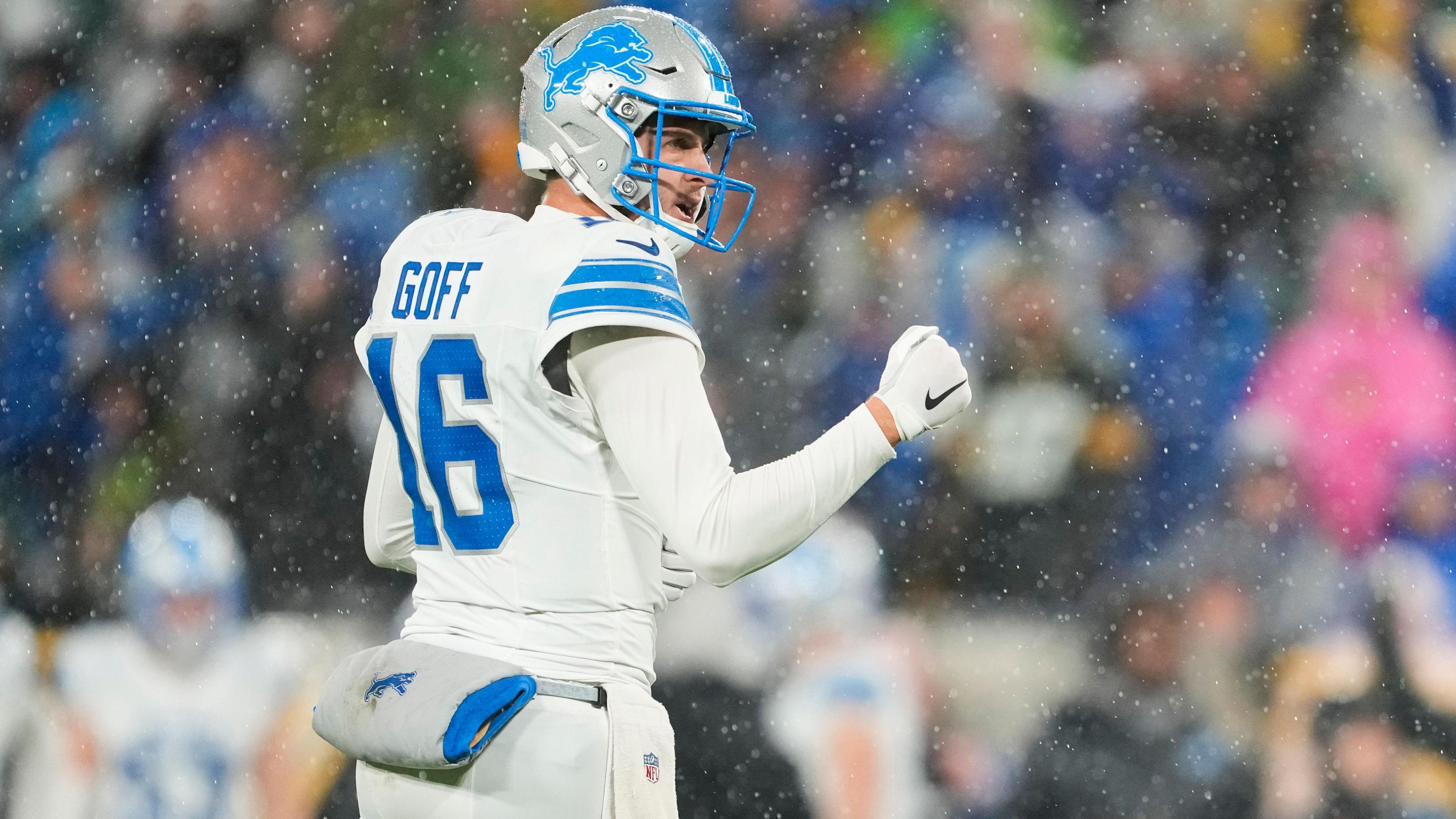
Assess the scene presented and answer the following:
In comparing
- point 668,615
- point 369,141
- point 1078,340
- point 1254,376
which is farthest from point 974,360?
point 369,141

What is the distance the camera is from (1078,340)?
8.56 feet

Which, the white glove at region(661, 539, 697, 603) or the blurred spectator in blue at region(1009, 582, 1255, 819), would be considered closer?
the white glove at region(661, 539, 697, 603)

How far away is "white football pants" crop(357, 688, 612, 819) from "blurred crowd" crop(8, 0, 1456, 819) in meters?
1.48

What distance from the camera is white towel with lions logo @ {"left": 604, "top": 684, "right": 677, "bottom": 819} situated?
119 cm

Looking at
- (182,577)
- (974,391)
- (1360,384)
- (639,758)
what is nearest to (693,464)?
(639,758)

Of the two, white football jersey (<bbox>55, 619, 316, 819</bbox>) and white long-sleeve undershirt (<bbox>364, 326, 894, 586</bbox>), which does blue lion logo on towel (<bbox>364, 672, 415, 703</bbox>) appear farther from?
white football jersey (<bbox>55, 619, 316, 819</bbox>)

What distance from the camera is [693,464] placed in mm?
1149

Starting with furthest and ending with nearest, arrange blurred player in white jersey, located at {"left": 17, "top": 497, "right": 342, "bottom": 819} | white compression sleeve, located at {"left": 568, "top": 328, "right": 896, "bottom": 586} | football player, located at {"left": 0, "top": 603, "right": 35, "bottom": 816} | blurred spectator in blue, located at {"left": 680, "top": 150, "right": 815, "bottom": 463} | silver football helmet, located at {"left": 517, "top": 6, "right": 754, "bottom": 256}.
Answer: football player, located at {"left": 0, "top": 603, "right": 35, "bottom": 816} → blurred player in white jersey, located at {"left": 17, "top": 497, "right": 342, "bottom": 819} → blurred spectator in blue, located at {"left": 680, "top": 150, "right": 815, "bottom": 463} → silver football helmet, located at {"left": 517, "top": 6, "right": 754, "bottom": 256} → white compression sleeve, located at {"left": 568, "top": 328, "right": 896, "bottom": 586}

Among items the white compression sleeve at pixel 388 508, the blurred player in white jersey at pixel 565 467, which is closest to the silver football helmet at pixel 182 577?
the white compression sleeve at pixel 388 508

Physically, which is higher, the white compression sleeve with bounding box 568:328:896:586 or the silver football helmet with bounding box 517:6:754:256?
the silver football helmet with bounding box 517:6:754:256

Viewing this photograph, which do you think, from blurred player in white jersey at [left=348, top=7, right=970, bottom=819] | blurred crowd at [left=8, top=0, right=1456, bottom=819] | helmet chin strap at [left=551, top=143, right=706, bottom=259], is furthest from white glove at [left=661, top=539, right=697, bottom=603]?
blurred crowd at [left=8, top=0, right=1456, bottom=819]

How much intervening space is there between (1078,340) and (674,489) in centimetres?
159

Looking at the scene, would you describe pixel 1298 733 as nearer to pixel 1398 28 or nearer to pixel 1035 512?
pixel 1035 512

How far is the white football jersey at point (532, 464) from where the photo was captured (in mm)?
1192
